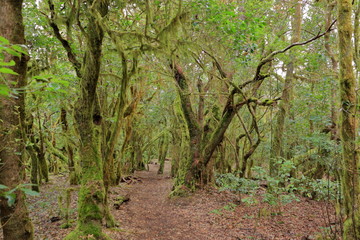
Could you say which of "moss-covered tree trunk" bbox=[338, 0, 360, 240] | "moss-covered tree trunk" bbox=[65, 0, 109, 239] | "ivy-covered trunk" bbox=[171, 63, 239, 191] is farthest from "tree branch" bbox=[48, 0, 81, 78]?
"moss-covered tree trunk" bbox=[338, 0, 360, 240]

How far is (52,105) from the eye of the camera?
9.09 m

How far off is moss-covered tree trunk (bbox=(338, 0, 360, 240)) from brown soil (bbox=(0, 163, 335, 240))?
2.95 ft

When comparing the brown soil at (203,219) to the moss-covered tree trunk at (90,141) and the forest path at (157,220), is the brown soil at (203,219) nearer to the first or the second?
the forest path at (157,220)

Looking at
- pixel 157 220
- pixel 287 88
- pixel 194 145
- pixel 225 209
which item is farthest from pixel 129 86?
pixel 287 88

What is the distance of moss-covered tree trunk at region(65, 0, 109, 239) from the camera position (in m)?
5.05

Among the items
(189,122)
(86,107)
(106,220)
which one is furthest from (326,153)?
(86,107)

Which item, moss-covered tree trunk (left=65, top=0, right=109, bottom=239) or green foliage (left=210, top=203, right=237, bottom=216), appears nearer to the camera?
moss-covered tree trunk (left=65, top=0, right=109, bottom=239)

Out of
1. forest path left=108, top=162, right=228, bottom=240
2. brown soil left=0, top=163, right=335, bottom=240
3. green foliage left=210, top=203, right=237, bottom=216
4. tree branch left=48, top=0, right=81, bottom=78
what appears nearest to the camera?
tree branch left=48, top=0, right=81, bottom=78

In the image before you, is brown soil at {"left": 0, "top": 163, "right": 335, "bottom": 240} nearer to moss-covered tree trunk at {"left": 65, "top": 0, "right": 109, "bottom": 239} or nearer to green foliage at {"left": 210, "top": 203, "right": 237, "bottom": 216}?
green foliage at {"left": 210, "top": 203, "right": 237, "bottom": 216}

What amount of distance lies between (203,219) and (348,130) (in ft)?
17.1

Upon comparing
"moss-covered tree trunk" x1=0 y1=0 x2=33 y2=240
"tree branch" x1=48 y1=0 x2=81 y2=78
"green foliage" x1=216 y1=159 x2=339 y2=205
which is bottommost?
"green foliage" x1=216 y1=159 x2=339 y2=205

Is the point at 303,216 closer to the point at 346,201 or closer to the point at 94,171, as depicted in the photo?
the point at 346,201

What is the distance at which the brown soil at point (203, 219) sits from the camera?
20.8ft

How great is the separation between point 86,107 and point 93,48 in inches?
53.7
